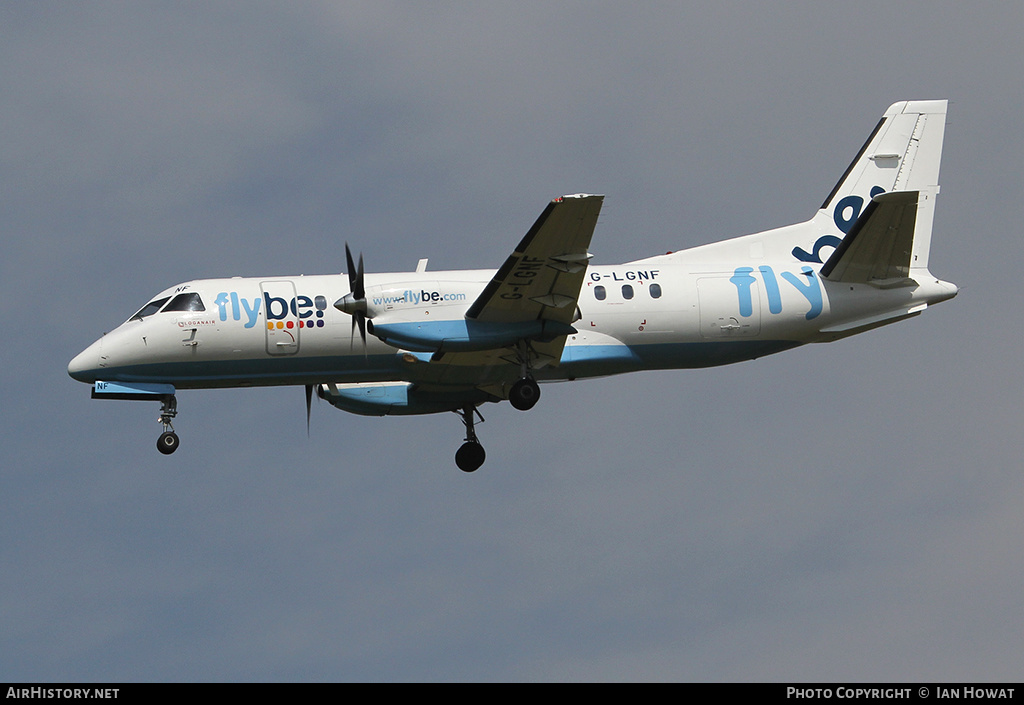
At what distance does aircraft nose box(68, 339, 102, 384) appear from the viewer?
25469mm

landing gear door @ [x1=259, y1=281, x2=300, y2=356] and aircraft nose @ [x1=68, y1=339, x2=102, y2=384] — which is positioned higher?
landing gear door @ [x1=259, y1=281, x2=300, y2=356]

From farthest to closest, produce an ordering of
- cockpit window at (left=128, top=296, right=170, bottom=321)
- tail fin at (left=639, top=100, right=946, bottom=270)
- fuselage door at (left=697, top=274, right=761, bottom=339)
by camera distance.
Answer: tail fin at (left=639, top=100, right=946, bottom=270), fuselage door at (left=697, top=274, right=761, bottom=339), cockpit window at (left=128, top=296, right=170, bottom=321)

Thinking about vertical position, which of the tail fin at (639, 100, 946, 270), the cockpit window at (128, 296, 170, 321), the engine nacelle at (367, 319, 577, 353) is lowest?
the engine nacelle at (367, 319, 577, 353)

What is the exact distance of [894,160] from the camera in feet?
95.9

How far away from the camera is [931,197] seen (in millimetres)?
28812

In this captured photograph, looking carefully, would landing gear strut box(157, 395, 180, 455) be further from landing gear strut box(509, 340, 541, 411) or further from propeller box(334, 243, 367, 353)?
landing gear strut box(509, 340, 541, 411)

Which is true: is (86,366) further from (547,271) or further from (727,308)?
(727,308)

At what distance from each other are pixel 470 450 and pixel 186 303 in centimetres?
668

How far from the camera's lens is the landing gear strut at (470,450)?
93.4 feet

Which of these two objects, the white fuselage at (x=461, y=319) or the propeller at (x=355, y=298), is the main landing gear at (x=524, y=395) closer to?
the white fuselage at (x=461, y=319)

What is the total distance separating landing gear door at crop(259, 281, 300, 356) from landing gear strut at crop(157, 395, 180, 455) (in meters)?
2.13

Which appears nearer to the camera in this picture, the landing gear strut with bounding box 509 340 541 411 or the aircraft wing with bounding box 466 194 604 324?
the aircraft wing with bounding box 466 194 604 324

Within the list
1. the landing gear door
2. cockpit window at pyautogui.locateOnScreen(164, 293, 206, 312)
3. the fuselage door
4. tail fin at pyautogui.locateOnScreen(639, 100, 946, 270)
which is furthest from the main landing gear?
tail fin at pyautogui.locateOnScreen(639, 100, 946, 270)
